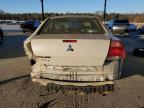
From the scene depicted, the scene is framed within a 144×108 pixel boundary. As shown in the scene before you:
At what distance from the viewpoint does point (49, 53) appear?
4785 mm

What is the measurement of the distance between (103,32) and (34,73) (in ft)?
5.78

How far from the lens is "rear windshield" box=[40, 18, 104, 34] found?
5926mm

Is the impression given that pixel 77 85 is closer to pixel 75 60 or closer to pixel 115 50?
pixel 75 60

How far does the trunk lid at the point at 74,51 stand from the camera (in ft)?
15.6

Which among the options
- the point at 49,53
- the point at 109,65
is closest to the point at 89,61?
the point at 109,65

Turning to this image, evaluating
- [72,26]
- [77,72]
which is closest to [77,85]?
[77,72]

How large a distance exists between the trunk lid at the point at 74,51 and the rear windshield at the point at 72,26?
3.51 feet

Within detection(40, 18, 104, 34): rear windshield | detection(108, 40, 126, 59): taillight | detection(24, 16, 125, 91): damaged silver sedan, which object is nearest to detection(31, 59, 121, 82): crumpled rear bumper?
detection(24, 16, 125, 91): damaged silver sedan

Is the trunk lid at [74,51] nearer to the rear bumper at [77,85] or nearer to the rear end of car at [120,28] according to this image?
the rear bumper at [77,85]

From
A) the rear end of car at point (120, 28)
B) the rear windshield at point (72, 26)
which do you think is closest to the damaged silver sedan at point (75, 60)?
the rear windshield at point (72, 26)

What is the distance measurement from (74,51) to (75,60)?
0.16 metres

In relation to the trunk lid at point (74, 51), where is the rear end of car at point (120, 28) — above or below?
below

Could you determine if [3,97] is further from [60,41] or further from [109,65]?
[109,65]

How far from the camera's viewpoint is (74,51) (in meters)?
4.74
